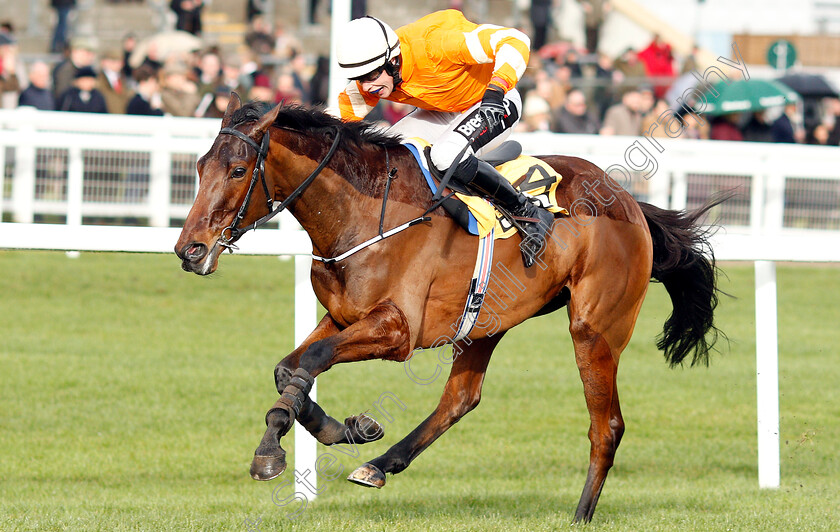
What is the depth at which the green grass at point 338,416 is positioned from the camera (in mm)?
4953

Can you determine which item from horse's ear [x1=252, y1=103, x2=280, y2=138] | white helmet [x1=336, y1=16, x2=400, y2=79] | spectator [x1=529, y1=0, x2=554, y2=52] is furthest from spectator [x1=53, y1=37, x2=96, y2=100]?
spectator [x1=529, y1=0, x2=554, y2=52]

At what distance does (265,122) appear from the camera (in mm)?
4008

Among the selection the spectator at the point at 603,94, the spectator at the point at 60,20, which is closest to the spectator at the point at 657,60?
the spectator at the point at 603,94

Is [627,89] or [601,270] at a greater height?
[601,270]

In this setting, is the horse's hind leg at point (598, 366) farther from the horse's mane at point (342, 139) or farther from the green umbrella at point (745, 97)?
the green umbrella at point (745, 97)

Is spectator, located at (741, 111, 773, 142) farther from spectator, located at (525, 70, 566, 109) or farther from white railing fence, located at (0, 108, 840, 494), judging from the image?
spectator, located at (525, 70, 566, 109)

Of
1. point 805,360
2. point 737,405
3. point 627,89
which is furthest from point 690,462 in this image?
point 627,89

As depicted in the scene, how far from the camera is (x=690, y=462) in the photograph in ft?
20.8

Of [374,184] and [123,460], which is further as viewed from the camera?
[123,460]

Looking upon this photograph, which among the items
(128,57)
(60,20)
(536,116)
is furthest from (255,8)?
(536,116)

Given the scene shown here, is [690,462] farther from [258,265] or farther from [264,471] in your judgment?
[258,265]

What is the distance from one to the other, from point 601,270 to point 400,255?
1.09 meters

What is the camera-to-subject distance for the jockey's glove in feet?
14.6

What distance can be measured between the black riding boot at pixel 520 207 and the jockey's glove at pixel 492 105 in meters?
0.18
